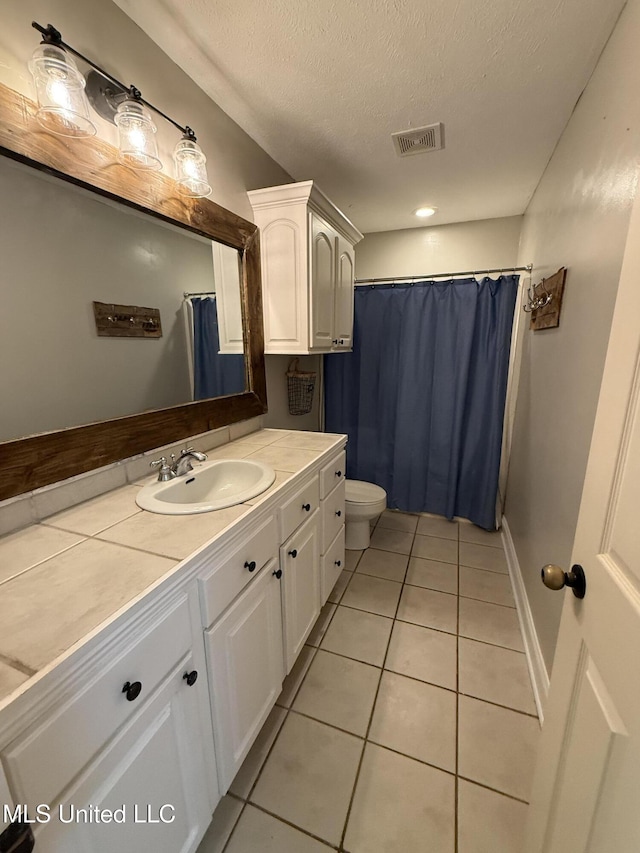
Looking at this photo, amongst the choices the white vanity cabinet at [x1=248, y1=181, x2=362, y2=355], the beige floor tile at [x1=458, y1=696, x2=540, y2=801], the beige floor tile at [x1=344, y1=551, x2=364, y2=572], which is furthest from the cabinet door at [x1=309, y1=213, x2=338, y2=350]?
the beige floor tile at [x1=458, y1=696, x2=540, y2=801]

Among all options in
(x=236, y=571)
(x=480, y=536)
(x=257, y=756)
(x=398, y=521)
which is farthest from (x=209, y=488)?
(x=480, y=536)

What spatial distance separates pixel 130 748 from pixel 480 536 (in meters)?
2.45

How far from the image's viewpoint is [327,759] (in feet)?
3.99

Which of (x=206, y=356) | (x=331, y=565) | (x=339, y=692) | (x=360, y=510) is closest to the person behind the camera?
(x=339, y=692)

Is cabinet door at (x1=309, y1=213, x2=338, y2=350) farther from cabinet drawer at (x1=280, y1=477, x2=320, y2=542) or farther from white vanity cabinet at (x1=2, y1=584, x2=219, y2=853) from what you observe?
white vanity cabinet at (x1=2, y1=584, x2=219, y2=853)

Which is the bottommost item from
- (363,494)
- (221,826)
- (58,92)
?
(221,826)

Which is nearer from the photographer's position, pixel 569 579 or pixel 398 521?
pixel 569 579

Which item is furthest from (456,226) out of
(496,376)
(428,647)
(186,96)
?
(428,647)

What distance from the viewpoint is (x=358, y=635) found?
1.72 m

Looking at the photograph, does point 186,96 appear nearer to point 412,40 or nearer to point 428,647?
point 412,40

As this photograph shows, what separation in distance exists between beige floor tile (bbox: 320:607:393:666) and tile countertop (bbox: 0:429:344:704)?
98 cm

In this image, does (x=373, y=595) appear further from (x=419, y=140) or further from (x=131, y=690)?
(x=419, y=140)

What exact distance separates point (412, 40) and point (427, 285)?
145cm

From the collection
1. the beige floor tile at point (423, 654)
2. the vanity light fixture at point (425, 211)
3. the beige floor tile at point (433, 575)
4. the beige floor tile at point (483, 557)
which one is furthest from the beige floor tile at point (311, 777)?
the vanity light fixture at point (425, 211)
